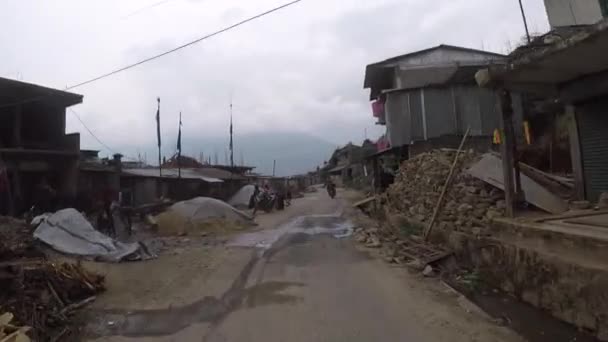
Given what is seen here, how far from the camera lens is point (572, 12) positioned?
52.0ft

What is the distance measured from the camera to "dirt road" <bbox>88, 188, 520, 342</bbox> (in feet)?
19.3

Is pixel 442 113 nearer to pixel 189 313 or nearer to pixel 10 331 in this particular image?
pixel 189 313

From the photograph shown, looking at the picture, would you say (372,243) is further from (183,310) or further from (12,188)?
(12,188)

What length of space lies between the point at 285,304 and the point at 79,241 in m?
7.54

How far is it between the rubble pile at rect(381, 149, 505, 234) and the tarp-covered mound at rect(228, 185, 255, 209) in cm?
1717

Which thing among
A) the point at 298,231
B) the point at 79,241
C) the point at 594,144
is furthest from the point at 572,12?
the point at 79,241

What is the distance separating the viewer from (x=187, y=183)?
95.4ft

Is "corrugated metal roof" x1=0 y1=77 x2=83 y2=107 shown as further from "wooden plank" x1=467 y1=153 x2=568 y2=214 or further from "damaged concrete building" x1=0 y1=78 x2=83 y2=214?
"wooden plank" x1=467 y1=153 x2=568 y2=214

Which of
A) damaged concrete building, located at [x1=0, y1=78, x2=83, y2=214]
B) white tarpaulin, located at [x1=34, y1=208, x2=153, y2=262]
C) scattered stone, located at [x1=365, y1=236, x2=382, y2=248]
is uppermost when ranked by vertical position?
damaged concrete building, located at [x1=0, y1=78, x2=83, y2=214]

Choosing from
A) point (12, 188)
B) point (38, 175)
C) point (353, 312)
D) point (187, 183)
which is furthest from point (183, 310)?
point (187, 183)

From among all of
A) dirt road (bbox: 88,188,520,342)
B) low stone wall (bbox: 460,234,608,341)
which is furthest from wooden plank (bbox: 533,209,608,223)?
dirt road (bbox: 88,188,520,342)

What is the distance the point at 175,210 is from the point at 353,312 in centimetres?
1523

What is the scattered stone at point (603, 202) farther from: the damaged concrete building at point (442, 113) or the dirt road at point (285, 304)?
the damaged concrete building at point (442, 113)

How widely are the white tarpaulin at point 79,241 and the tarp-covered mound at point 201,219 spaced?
17.6 feet
